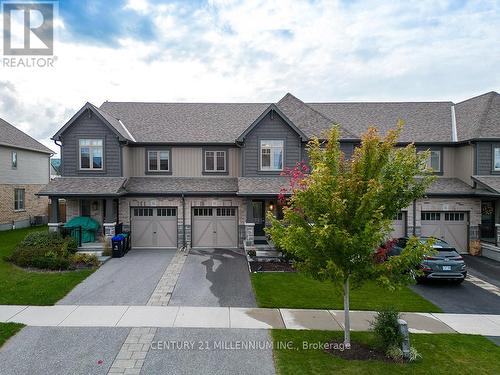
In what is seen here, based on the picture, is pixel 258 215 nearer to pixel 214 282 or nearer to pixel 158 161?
pixel 158 161

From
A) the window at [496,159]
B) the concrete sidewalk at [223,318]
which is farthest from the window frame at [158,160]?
the window at [496,159]

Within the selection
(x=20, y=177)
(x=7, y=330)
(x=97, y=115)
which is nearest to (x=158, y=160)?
(x=97, y=115)

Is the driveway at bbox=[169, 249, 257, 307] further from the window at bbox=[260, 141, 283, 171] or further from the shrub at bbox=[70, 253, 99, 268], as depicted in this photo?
the window at bbox=[260, 141, 283, 171]

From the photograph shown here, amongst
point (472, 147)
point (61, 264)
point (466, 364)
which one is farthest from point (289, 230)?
point (472, 147)

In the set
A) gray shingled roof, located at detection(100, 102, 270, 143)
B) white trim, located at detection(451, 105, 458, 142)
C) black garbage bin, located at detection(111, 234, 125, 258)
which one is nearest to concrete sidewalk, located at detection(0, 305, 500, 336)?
black garbage bin, located at detection(111, 234, 125, 258)

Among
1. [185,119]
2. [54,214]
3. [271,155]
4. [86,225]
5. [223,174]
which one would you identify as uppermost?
[185,119]

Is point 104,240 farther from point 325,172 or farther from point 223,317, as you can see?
point 325,172
